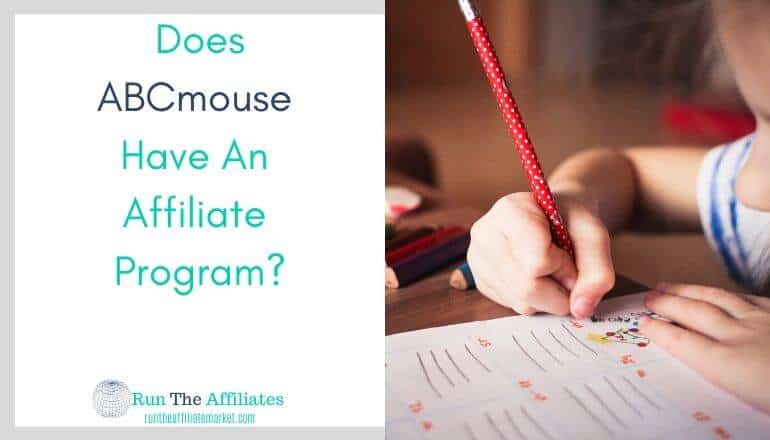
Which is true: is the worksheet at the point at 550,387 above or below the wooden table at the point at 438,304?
below

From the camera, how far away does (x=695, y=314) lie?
0.98 ft

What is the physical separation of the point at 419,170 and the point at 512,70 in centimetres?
23

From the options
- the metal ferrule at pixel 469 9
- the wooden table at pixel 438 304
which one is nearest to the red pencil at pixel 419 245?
the wooden table at pixel 438 304

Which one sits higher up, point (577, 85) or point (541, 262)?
point (577, 85)

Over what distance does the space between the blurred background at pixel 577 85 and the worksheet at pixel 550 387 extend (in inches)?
2.5

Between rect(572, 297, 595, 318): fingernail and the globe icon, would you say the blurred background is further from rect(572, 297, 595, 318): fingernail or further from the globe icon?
the globe icon

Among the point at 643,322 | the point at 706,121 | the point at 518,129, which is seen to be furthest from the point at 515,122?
the point at 706,121

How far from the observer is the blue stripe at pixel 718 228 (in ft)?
1.29

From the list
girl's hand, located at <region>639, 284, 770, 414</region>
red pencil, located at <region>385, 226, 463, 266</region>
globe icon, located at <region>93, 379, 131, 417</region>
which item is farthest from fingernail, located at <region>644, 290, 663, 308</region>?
globe icon, located at <region>93, 379, 131, 417</region>

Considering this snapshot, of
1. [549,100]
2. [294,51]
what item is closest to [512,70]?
[549,100]

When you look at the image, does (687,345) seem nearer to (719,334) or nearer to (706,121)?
(719,334)

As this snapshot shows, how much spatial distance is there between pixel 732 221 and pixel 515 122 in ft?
0.63

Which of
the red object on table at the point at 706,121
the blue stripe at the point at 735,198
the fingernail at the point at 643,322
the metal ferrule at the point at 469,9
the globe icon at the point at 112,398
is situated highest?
the metal ferrule at the point at 469,9

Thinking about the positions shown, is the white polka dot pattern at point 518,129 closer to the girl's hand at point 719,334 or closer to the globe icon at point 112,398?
the girl's hand at point 719,334
